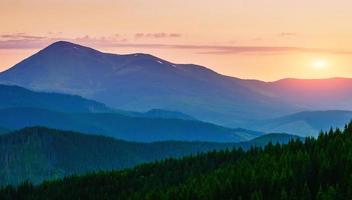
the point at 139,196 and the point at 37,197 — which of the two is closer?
the point at 139,196

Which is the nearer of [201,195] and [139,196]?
[201,195]

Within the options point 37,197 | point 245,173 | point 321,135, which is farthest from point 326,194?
point 37,197

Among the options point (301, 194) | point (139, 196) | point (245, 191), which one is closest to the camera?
point (301, 194)

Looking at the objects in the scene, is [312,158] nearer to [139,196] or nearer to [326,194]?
[326,194]

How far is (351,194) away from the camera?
3228 inches

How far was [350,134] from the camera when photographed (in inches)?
5089

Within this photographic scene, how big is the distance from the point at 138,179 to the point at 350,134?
8281 centimetres

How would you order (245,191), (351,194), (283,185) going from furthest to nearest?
(245,191)
(283,185)
(351,194)

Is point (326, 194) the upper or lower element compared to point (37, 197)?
upper

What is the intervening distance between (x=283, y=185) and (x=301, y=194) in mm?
11583

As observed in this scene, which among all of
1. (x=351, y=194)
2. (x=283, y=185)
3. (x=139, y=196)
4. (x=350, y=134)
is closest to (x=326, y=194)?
(x=351, y=194)

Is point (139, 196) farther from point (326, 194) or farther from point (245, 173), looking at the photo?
point (326, 194)

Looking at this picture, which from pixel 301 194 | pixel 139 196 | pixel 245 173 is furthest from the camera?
pixel 139 196

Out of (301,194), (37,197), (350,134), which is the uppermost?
(350,134)
